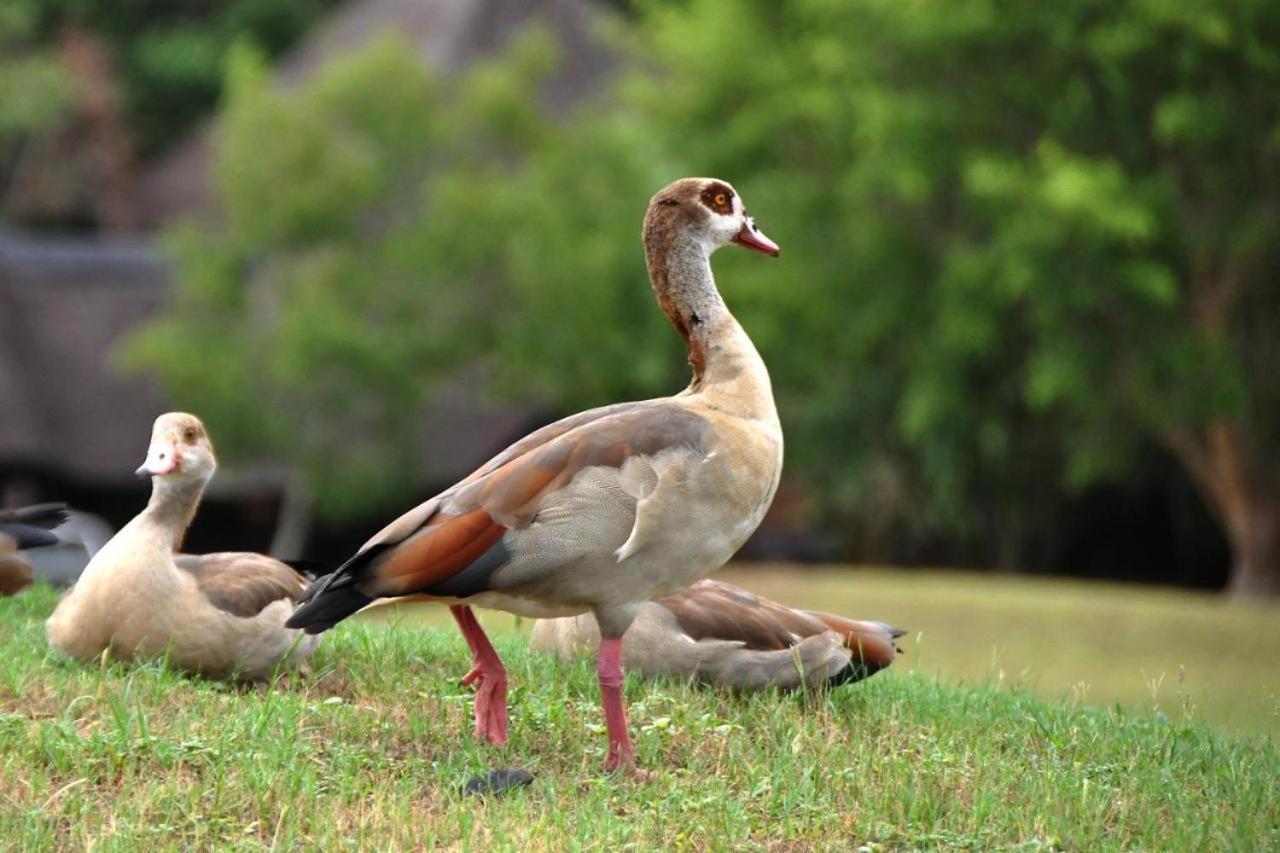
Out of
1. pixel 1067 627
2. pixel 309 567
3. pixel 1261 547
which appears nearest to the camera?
pixel 309 567

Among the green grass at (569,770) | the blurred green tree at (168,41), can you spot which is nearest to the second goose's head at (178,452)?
the green grass at (569,770)

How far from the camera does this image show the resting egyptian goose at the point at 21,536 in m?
8.18

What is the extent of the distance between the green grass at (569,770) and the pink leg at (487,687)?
0.26ft

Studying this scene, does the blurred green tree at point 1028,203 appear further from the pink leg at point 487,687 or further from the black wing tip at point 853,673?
the pink leg at point 487,687

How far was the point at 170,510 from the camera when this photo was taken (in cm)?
717

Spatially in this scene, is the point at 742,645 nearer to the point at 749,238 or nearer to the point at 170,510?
the point at 749,238

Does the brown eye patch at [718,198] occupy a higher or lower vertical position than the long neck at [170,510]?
higher

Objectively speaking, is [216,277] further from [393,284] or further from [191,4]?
[191,4]

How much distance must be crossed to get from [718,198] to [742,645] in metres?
1.76

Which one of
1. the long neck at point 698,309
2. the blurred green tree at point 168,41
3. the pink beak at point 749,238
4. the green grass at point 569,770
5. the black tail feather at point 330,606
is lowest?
the green grass at point 569,770

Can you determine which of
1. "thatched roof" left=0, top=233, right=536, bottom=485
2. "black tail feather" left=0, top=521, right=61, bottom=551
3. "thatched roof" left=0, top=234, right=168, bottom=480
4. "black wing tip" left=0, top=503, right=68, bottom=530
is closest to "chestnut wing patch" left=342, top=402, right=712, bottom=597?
"black tail feather" left=0, top=521, right=61, bottom=551

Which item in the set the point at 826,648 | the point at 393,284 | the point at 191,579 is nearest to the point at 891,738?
the point at 826,648

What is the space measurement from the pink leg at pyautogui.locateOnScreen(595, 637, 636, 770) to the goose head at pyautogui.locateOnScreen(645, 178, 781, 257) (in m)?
1.55

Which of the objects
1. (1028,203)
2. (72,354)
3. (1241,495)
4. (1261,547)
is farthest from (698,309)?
(72,354)
